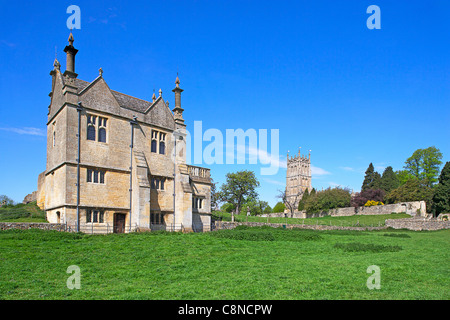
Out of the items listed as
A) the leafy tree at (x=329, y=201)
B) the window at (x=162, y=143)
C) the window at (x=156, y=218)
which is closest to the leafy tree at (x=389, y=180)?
the leafy tree at (x=329, y=201)

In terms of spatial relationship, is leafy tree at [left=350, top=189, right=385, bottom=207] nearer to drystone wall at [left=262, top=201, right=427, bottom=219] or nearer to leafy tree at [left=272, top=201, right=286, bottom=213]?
drystone wall at [left=262, top=201, right=427, bottom=219]

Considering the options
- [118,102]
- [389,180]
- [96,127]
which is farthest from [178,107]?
[389,180]

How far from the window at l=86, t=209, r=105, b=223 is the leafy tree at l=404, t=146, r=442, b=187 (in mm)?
79317

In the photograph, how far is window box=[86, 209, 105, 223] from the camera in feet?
88.4

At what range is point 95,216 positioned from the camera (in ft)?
90.2

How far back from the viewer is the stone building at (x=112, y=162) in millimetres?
26766

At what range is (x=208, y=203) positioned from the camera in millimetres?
37094

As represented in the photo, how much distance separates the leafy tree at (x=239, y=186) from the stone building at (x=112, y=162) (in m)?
28.8

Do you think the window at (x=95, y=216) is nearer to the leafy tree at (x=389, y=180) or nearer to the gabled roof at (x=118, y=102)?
the gabled roof at (x=118, y=102)

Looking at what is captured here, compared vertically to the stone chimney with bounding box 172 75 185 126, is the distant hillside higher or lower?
lower

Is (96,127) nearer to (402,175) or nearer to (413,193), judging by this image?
(413,193)

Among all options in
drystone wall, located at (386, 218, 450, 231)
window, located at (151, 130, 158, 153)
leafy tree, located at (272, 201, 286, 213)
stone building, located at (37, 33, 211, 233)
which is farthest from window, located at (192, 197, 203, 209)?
leafy tree, located at (272, 201, 286, 213)

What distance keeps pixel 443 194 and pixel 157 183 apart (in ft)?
187

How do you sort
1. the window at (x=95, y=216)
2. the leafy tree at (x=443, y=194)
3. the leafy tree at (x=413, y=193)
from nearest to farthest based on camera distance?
the window at (x=95, y=216)
the leafy tree at (x=443, y=194)
the leafy tree at (x=413, y=193)
